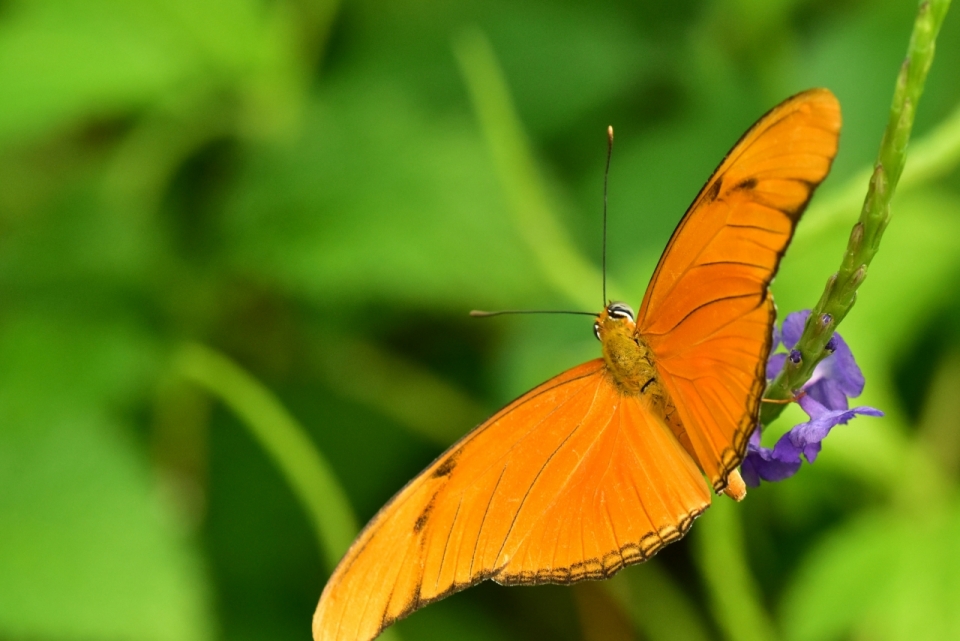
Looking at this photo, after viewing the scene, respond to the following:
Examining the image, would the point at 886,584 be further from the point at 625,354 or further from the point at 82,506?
the point at 82,506


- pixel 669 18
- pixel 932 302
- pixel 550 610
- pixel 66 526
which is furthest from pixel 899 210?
pixel 66 526

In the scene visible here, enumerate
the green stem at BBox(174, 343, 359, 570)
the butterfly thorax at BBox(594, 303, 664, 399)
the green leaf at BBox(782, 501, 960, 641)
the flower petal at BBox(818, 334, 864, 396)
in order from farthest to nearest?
the green stem at BBox(174, 343, 359, 570), the green leaf at BBox(782, 501, 960, 641), the butterfly thorax at BBox(594, 303, 664, 399), the flower petal at BBox(818, 334, 864, 396)

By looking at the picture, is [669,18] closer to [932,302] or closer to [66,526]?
[932,302]

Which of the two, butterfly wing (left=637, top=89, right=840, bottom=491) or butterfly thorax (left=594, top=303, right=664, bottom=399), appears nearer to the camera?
butterfly wing (left=637, top=89, right=840, bottom=491)

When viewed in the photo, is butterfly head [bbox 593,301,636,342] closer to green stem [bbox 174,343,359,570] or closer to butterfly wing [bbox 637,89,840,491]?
butterfly wing [bbox 637,89,840,491]

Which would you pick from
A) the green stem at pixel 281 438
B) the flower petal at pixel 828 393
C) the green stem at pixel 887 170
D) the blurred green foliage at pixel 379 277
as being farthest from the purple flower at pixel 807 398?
the green stem at pixel 281 438

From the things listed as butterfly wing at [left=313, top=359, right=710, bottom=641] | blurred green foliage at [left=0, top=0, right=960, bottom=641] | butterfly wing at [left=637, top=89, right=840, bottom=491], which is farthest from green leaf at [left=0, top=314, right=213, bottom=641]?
butterfly wing at [left=637, top=89, right=840, bottom=491]
